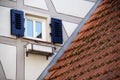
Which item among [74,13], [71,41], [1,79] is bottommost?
[1,79]

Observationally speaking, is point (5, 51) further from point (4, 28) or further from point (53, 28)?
point (53, 28)

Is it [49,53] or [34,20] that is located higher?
[34,20]

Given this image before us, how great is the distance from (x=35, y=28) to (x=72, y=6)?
3.67 ft

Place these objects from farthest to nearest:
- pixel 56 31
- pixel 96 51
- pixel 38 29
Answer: pixel 56 31
pixel 38 29
pixel 96 51

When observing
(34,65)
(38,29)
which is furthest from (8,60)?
(38,29)

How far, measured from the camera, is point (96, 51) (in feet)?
17.1

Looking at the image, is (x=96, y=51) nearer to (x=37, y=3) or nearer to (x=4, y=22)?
(x=4, y=22)

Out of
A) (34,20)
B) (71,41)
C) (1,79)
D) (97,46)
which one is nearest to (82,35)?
(71,41)

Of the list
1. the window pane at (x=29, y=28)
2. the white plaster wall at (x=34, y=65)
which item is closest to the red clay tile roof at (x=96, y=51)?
the white plaster wall at (x=34, y=65)

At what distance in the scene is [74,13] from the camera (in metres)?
10.7

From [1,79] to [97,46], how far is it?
13.6 ft

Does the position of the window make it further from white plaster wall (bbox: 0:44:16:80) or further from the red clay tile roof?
the red clay tile roof

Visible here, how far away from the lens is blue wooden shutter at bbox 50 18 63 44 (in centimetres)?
1011

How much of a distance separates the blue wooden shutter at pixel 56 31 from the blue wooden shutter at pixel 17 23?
718 mm
